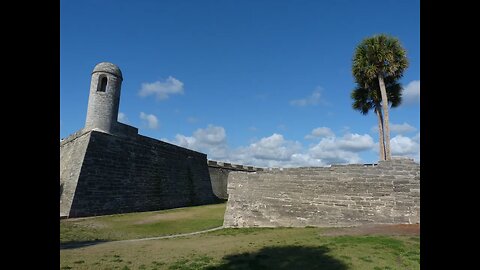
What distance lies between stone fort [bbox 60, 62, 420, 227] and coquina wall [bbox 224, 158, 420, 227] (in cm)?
4

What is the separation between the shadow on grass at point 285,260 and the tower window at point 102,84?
18592 mm

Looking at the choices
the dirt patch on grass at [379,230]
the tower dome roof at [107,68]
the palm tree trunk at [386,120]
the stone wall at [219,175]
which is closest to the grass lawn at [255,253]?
the dirt patch on grass at [379,230]

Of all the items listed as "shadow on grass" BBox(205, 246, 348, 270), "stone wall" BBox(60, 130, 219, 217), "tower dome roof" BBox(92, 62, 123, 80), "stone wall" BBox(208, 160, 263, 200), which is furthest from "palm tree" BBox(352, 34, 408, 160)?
"stone wall" BBox(208, 160, 263, 200)

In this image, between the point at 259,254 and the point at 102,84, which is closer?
the point at 259,254

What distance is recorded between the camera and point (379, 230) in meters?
11.0

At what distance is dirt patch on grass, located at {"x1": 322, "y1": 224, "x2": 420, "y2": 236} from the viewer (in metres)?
10.5

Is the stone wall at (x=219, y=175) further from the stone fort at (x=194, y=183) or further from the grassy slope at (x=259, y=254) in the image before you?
the grassy slope at (x=259, y=254)

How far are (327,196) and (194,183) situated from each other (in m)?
17.2

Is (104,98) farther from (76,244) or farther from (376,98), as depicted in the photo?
(376,98)

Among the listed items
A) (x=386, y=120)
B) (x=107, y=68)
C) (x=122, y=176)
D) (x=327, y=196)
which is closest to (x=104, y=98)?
(x=107, y=68)

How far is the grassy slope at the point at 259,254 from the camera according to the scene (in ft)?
23.1
